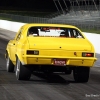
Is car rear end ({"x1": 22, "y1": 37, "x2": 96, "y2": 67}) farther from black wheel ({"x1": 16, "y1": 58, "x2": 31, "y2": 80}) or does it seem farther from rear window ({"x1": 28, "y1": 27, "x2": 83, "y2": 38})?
rear window ({"x1": 28, "y1": 27, "x2": 83, "y2": 38})

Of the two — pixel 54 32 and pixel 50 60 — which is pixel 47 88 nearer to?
pixel 50 60

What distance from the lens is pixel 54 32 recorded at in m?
10.9

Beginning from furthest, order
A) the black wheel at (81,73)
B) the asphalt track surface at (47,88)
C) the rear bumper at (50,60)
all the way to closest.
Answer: the black wheel at (81,73)
the rear bumper at (50,60)
the asphalt track surface at (47,88)

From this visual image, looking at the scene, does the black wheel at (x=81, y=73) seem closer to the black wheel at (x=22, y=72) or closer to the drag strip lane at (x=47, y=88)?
the drag strip lane at (x=47, y=88)

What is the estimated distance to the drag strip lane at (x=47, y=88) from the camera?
8.16 meters

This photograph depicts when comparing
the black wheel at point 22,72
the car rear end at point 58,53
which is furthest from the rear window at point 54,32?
the black wheel at point 22,72

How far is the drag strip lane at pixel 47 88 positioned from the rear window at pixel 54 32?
127cm

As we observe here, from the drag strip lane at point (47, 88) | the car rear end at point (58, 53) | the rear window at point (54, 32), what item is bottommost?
the drag strip lane at point (47, 88)

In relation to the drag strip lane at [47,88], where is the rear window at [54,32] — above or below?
above

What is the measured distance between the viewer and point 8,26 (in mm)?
42656

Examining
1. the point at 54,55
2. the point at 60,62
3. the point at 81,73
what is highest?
the point at 54,55

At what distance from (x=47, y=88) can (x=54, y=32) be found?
218 cm

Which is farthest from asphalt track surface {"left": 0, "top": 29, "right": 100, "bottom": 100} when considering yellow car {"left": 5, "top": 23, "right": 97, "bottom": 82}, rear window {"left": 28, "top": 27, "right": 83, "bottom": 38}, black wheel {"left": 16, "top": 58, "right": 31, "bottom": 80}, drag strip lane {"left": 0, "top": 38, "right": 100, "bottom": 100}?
rear window {"left": 28, "top": 27, "right": 83, "bottom": 38}

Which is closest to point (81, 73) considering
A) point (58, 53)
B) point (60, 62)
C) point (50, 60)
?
point (60, 62)
